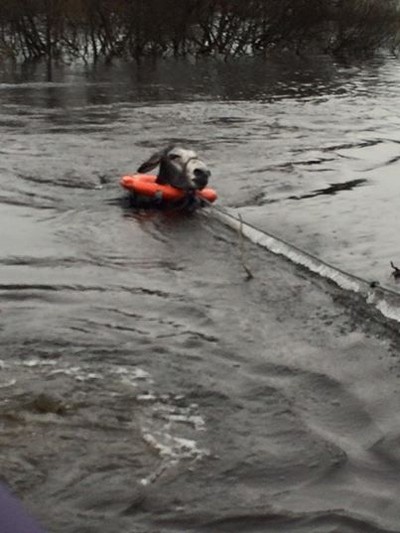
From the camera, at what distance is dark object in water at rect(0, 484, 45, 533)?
2521 millimetres

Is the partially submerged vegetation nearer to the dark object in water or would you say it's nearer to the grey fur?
the grey fur

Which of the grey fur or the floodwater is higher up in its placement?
the grey fur

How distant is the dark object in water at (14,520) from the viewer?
2.52 m

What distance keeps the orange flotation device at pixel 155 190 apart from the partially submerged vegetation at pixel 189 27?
81.7 feet

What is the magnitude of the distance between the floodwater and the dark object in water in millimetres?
1922

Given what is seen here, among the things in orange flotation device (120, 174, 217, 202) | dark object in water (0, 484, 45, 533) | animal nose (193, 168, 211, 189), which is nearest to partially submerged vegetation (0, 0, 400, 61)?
orange flotation device (120, 174, 217, 202)

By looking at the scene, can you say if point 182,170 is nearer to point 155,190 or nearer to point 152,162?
point 155,190

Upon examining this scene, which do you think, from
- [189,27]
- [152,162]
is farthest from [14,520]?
[189,27]

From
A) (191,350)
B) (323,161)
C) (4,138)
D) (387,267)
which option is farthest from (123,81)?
(191,350)

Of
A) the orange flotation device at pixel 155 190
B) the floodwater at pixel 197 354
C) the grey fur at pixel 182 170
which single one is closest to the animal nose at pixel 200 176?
the grey fur at pixel 182 170

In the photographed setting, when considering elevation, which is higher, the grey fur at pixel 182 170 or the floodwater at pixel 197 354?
the grey fur at pixel 182 170

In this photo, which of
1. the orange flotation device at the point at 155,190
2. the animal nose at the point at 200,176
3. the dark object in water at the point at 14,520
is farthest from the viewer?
the orange flotation device at the point at 155,190

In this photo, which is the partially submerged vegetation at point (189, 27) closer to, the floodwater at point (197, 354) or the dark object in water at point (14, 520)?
the floodwater at point (197, 354)

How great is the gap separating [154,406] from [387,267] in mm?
4171
